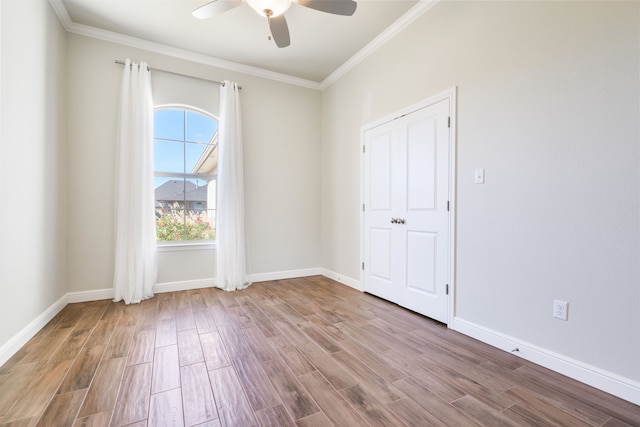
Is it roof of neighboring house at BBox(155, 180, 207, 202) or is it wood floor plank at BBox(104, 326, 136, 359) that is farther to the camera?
roof of neighboring house at BBox(155, 180, 207, 202)

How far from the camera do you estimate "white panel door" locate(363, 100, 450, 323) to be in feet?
8.42

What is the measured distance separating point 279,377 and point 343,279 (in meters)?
2.35

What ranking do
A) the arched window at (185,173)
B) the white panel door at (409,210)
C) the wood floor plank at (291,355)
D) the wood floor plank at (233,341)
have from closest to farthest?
the wood floor plank at (291,355), the wood floor plank at (233,341), the white panel door at (409,210), the arched window at (185,173)

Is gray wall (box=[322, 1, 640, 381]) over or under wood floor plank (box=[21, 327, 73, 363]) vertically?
over

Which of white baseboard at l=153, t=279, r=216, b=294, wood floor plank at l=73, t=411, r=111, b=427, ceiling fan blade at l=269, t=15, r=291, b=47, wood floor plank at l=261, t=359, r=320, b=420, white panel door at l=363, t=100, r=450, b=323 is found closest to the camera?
wood floor plank at l=73, t=411, r=111, b=427

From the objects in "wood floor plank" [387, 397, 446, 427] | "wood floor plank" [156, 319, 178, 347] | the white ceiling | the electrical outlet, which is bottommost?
"wood floor plank" [156, 319, 178, 347]

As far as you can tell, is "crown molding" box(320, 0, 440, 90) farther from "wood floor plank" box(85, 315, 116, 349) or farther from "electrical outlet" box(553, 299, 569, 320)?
"wood floor plank" box(85, 315, 116, 349)

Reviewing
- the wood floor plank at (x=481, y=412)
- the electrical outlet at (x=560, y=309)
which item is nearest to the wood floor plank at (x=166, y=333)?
the wood floor plank at (x=481, y=412)

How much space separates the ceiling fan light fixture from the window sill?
2776 millimetres

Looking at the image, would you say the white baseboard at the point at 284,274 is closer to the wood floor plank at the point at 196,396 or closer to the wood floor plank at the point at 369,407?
the wood floor plank at the point at 196,396

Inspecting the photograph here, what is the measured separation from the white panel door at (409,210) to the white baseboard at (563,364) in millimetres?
373

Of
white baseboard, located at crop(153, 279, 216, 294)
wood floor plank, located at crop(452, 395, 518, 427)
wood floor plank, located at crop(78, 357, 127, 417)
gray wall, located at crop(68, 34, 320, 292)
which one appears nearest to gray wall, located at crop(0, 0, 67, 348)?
gray wall, located at crop(68, 34, 320, 292)

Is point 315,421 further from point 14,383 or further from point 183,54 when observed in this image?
point 183,54

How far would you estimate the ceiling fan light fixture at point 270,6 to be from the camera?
217 centimetres
